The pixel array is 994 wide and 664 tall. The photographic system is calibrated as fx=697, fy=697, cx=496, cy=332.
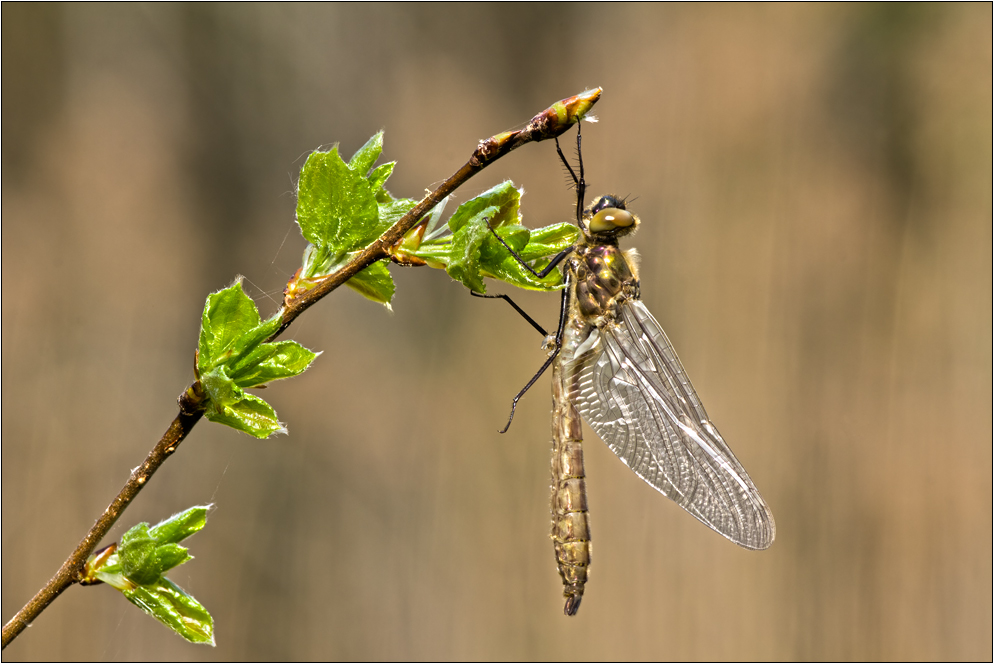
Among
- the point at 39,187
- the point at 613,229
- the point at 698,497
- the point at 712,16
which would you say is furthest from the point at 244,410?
the point at 712,16

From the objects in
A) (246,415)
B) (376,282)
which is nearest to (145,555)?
(246,415)

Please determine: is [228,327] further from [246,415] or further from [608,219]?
[608,219]

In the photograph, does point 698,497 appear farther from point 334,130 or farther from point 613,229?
point 334,130

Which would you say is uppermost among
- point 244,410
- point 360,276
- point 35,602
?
point 360,276

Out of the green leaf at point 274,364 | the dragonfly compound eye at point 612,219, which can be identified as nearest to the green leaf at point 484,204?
the green leaf at point 274,364

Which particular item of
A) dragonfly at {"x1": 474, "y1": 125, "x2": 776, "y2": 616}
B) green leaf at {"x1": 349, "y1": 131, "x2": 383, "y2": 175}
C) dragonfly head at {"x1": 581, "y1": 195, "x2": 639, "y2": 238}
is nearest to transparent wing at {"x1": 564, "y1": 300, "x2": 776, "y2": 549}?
dragonfly at {"x1": 474, "y1": 125, "x2": 776, "y2": 616}

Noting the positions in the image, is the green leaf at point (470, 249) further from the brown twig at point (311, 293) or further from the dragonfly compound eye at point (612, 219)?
the dragonfly compound eye at point (612, 219)
